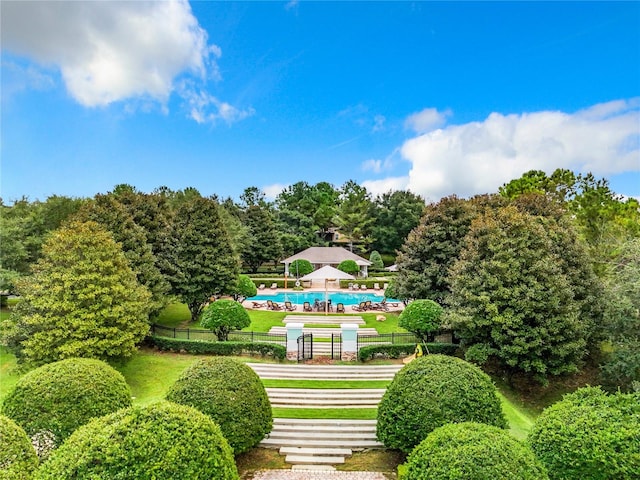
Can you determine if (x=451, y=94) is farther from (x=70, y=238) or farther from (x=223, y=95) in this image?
(x=70, y=238)

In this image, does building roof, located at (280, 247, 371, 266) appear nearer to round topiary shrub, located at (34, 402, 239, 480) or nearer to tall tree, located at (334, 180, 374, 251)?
tall tree, located at (334, 180, 374, 251)

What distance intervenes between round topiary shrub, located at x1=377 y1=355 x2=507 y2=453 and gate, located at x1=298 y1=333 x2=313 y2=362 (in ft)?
23.7

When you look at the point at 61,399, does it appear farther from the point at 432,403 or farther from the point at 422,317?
the point at 422,317

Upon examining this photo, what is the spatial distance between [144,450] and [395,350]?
12.1m

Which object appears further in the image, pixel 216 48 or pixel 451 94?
pixel 451 94

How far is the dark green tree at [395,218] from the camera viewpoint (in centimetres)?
4841

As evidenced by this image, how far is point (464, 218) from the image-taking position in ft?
67.7

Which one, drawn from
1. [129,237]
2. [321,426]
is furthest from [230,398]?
[129,237]

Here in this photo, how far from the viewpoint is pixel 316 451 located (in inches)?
368

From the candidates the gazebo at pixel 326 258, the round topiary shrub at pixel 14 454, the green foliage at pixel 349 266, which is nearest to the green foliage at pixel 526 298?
the round topiary shrub at pixel 14 454

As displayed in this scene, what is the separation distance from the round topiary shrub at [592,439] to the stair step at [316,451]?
4340mm

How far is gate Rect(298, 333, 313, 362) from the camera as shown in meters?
15.5

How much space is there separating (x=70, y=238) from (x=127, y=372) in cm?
561

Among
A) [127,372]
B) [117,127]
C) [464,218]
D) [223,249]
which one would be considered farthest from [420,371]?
[117,127]
